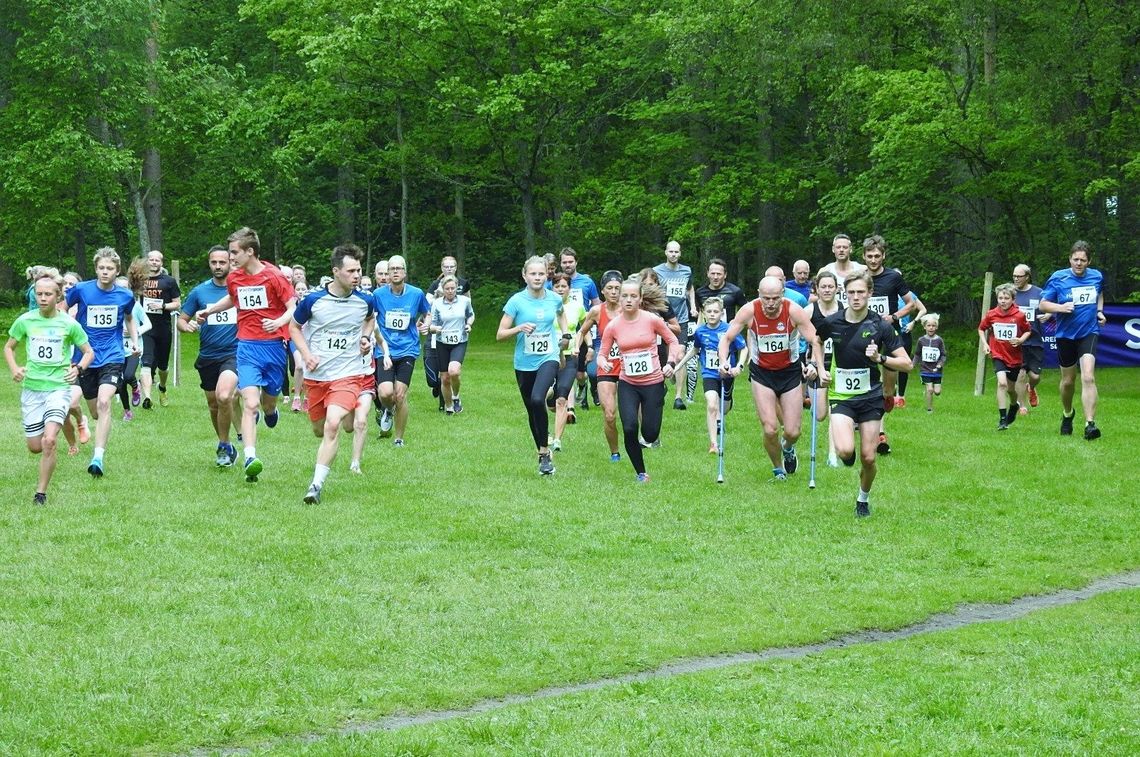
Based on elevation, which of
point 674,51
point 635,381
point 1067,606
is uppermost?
point 674,51

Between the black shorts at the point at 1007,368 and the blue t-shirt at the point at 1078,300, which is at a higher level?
the blue t-shirt at the point at 1078,300

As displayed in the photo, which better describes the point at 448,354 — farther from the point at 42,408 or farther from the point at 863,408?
the point at 863,408

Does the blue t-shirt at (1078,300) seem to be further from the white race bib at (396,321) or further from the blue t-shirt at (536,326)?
the white race bib at (396,321)

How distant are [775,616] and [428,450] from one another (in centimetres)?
797

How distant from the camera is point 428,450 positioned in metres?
15.8

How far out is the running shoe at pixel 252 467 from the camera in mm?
12578

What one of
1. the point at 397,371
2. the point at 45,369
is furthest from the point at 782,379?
the point at 45,369

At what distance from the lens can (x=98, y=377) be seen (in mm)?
13609

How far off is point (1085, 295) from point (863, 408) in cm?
639

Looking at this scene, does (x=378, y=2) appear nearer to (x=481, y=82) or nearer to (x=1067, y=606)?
(x=481, y=82)

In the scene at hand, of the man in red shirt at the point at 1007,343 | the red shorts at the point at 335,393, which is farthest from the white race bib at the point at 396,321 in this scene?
the man in red shirt at the point at 1007,343

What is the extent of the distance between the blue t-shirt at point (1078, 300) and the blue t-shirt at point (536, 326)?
654 cm

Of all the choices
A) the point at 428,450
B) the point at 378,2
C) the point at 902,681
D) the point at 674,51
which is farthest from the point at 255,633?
the point at 378,2

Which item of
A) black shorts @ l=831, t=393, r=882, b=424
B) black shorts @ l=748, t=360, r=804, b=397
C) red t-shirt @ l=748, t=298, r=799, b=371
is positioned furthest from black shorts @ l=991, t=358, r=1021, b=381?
black shorts @ l=831, t=393, r=882, b=424
